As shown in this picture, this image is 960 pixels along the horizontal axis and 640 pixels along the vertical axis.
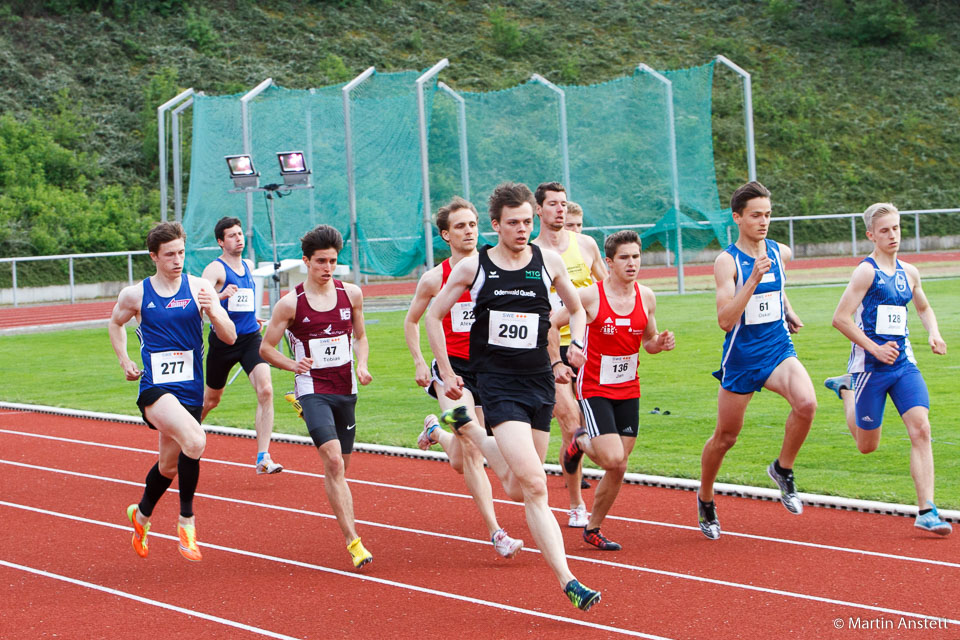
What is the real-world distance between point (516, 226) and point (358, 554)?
198cm

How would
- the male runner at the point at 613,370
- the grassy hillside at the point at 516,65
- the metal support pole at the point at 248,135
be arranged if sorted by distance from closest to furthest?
1. the male runner at the point at 613,370
2. the metal support pole at the point at 248,135
3. the grassy hillside at the point at 516,65

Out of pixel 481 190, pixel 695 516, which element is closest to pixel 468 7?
pixel 481 190

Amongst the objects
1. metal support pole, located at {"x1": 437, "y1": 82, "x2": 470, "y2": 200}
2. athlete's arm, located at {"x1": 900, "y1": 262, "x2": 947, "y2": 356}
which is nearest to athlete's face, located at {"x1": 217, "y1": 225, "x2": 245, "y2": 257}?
athlete's arm, located at {"x1": 900, "y1": 262, "x2": 947, "y2": 356}

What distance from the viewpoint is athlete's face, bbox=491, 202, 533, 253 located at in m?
5.75

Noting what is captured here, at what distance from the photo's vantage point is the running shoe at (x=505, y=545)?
625cm

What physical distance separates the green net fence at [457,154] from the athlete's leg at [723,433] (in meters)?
16.5

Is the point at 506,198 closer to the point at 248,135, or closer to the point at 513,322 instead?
the point at 513,322

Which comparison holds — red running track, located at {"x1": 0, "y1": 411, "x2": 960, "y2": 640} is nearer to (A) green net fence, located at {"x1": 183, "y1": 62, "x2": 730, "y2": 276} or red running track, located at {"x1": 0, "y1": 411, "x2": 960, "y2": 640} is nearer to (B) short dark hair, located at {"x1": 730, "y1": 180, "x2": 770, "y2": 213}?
(B) short dark hair, located at {"x1": 730, "y1": 180, "x2": 770, "y2": 213}

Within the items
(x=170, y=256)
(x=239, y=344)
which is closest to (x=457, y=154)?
(x=239, y=344)

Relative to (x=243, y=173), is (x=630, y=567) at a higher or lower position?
lower

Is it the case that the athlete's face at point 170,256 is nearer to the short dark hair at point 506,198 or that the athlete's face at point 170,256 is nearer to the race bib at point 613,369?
the short dark hair at point 506,198

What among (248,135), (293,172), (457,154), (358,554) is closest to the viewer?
(358,554)

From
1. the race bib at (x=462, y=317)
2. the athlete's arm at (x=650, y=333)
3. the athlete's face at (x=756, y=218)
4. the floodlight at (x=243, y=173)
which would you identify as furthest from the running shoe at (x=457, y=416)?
the floodlight at (x=243, y=173)

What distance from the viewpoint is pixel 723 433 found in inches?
263
